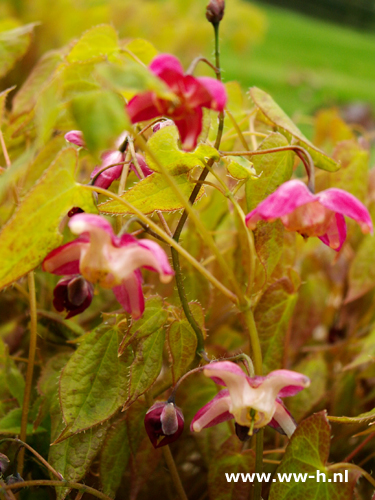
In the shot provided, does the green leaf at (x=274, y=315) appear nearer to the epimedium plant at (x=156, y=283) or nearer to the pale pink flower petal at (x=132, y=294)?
the epimedium plant at (x=156, y=283)

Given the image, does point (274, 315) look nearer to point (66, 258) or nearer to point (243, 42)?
point (66, 258)

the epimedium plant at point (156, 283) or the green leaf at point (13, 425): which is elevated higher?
the epimedium plant at point (156, 283)

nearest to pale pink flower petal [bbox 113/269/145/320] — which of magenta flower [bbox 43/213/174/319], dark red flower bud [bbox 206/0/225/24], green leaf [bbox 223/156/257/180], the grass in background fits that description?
magenta flower [bbox 43/213/174/319]

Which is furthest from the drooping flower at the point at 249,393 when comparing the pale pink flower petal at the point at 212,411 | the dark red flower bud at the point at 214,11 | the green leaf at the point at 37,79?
the green leaf at the point at 37,79

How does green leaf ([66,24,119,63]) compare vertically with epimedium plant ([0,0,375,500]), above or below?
above

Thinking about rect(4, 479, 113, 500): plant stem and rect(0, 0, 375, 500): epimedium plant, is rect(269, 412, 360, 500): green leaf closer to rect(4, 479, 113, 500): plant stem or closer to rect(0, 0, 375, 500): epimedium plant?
rect(0, 0, 375, 500): epimedium plant

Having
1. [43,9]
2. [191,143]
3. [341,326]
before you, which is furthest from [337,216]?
[43,9]

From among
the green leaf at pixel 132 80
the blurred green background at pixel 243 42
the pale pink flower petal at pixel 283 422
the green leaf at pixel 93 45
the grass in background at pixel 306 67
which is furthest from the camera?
the grass in background at pixel 306 67
